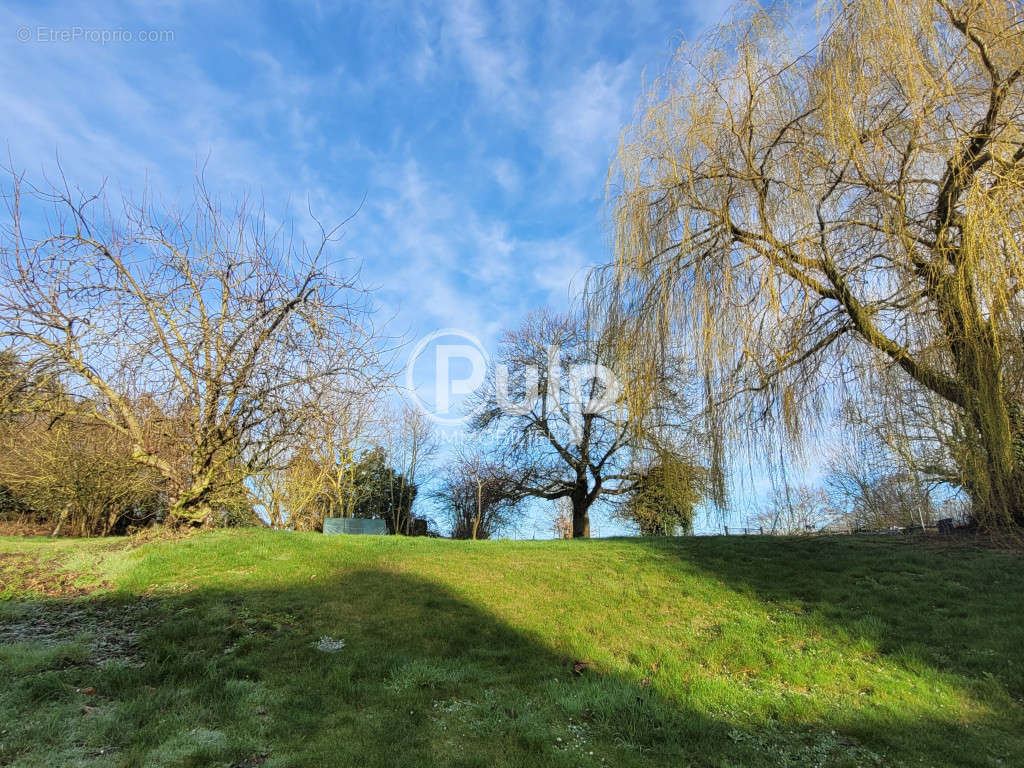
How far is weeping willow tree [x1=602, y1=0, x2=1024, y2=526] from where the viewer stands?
4.80 m

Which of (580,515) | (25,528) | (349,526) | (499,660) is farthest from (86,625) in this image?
(580,515)

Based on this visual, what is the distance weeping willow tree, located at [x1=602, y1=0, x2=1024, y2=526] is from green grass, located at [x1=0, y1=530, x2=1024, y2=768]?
72.0 inches

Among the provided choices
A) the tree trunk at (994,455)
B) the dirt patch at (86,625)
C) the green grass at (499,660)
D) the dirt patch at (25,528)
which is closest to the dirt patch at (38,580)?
the green grass at (499,660)

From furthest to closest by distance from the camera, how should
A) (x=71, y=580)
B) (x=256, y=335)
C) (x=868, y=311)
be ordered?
(x=256, y=335) → (x=71, y=580) → (x=868, y=311)

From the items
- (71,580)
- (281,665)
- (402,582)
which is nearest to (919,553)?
(402,582)

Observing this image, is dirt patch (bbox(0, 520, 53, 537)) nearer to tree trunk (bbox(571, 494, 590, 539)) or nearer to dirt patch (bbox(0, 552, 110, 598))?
dirt patch (bbox(0, 552, 110, 598))

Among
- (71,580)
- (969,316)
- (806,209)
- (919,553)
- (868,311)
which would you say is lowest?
(71,580)

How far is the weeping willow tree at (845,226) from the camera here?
4.80 meters

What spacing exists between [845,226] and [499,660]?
5.38 m

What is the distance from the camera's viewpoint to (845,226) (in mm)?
5566

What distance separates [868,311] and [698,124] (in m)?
2.61

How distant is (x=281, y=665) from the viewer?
4535 millimetres

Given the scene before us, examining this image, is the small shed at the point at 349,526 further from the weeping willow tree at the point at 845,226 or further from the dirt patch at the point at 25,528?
the weeping willow tree at the point at 845,226

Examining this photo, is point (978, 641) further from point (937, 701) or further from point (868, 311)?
point (868, 311)
